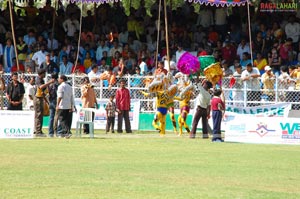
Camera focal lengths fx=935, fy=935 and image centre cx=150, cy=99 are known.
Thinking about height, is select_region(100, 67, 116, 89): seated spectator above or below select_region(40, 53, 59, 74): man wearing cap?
below

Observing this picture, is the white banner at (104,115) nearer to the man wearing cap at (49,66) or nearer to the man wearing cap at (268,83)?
the man wearing cap at (49,66)

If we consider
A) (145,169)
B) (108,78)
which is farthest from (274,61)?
(145,169)

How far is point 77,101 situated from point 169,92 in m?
5.24

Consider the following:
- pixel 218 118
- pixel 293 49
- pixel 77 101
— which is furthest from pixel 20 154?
pixel 293 49

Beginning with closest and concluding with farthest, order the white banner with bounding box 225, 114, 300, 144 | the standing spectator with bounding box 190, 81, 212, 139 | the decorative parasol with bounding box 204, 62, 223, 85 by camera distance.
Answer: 1. the white banner with bounding box 225, 114, 300, 144
2. the standing spectator with bounding box 190, 81, 212, 139
3. the decorative parasol with bounding box 204, 62, 223, 85

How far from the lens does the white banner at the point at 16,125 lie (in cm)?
2686

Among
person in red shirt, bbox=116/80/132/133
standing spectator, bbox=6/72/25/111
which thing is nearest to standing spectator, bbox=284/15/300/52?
person in red shirt, bbox=116/80/132/133

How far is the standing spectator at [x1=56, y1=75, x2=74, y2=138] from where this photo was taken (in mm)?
27859

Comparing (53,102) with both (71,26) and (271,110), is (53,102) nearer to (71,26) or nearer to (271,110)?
(271,110)

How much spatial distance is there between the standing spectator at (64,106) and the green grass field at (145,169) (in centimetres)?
145

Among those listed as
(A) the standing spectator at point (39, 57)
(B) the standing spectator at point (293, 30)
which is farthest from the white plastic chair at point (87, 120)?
(B) the standing spectator at point (293, 30)

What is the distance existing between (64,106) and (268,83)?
7.34m

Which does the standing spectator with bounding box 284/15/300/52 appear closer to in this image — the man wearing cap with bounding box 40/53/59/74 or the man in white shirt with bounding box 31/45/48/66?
the man wearing cap with bounding box 40/53/59/74

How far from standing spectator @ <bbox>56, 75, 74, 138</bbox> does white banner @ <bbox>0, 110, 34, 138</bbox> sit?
122cm
